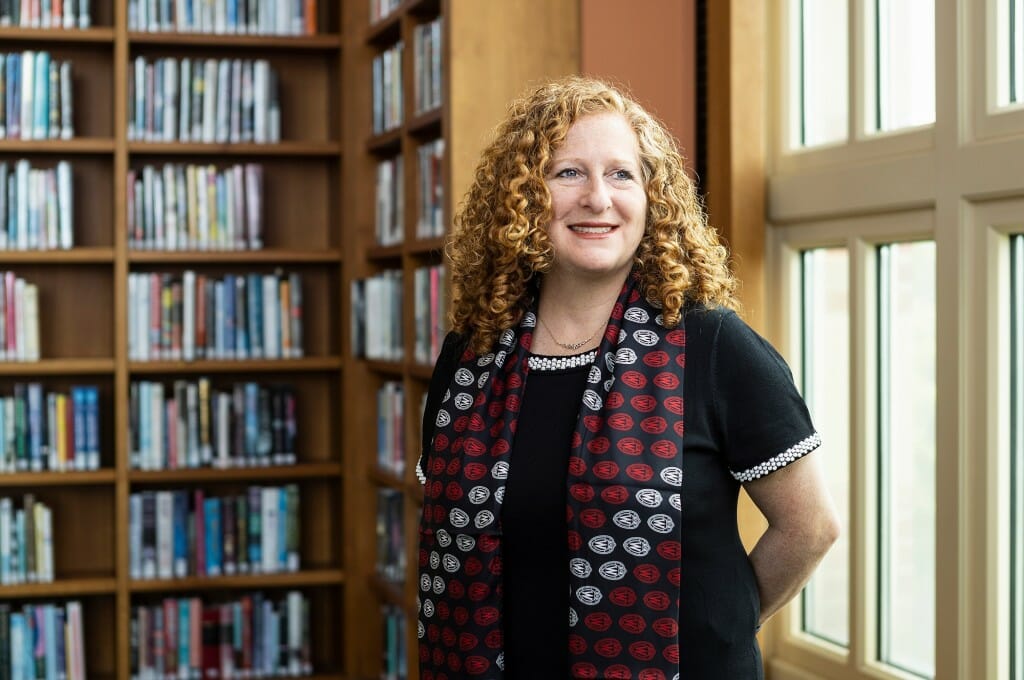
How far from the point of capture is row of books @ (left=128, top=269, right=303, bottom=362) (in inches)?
162

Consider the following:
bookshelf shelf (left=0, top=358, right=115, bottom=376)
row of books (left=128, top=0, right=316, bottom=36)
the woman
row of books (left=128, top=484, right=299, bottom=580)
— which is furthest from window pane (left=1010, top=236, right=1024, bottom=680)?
bookshelf shelf (left=0, top=358, right=115, bottom=376)

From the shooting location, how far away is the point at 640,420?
5.65ft

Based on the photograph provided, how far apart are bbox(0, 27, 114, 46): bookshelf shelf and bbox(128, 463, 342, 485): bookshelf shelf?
1.40m

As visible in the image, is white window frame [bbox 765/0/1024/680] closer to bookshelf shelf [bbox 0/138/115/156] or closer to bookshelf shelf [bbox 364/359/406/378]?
bookshelf shelf [bbox 364/359/406/378]

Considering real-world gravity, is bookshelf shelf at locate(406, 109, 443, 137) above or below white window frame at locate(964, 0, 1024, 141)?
above

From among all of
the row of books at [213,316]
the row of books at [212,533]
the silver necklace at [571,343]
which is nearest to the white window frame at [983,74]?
the silver necklace at [571,343]

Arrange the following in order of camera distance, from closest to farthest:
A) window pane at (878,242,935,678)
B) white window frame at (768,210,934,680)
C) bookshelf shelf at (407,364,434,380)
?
window pane at (878,242,935,678) → white window frame at (768,210,934,680) → bookshelf shelf at (407,364,434,380)

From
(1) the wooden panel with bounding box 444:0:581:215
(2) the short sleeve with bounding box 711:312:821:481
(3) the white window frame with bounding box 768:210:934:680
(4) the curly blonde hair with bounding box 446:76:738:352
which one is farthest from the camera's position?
(1) the wooden panel with bounding box 444:0:581:215

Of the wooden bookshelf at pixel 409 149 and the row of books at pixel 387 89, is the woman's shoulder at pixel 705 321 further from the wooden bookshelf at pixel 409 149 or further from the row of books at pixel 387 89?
the row of books at pixel 387 89

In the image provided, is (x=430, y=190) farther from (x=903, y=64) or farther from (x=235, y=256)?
(x=903, y=64)

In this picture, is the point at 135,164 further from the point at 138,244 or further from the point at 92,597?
the point at 92,597

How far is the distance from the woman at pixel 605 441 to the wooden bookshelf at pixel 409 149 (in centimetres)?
124

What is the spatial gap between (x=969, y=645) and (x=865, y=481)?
43 cm

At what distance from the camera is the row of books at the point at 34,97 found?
13.1ft
